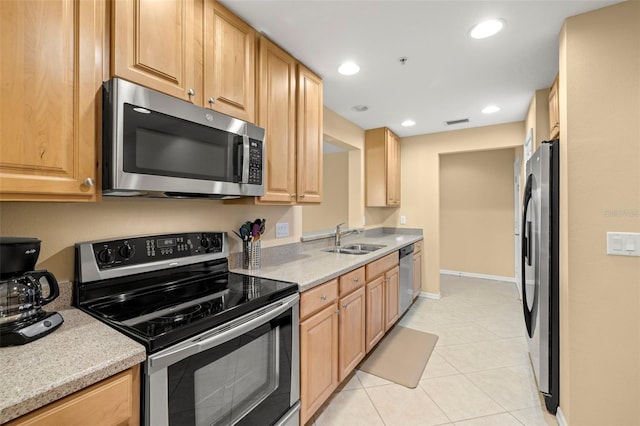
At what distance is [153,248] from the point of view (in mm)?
1445

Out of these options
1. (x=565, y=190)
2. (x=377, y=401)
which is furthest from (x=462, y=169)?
(x=377, y=401)

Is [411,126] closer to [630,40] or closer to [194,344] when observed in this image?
[630,40]

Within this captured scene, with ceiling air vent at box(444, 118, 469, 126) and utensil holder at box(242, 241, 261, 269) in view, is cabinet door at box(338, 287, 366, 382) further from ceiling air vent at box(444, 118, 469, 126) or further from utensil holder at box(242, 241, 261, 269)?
ceiling air vent at box(444, 118, 469, 126)

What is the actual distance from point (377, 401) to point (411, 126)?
3.21 m

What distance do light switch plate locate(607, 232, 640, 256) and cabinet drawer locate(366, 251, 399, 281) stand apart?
4.72ft

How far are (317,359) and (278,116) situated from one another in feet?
5.12

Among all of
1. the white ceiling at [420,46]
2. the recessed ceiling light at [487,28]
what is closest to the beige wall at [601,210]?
the white ceiling at [420,46]

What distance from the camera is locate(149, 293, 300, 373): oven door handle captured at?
35.8 inches

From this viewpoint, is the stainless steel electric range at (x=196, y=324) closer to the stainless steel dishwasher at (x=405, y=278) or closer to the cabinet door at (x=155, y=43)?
the cabinet door at (x=155, y=43)

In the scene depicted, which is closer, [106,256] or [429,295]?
[106,256]

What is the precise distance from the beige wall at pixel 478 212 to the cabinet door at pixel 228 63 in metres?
4.74

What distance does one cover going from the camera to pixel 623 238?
151 centimetres

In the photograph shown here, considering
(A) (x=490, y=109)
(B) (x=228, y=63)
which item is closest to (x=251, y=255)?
(B) (x=228, y=63)

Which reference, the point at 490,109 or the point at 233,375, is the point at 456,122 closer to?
the point at 490,109
